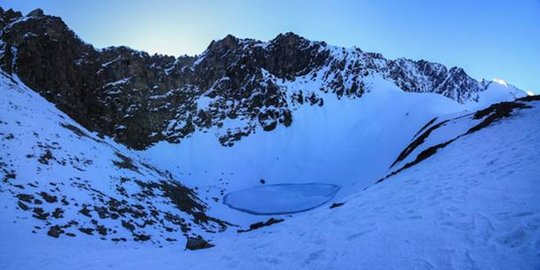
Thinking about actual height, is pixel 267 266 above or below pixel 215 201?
below

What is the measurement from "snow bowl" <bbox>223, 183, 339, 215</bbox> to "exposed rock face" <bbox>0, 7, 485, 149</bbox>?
2061cm

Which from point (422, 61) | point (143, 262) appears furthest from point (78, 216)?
point (422, 61)

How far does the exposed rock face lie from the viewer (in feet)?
199

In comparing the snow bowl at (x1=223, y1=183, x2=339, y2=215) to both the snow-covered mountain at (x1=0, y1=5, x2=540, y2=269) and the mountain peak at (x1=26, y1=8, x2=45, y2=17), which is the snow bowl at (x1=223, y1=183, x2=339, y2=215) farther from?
the mountain peak at (x1=26, y1=8, x2=45, y2=17)

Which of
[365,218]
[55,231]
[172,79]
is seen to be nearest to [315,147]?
[172,79]

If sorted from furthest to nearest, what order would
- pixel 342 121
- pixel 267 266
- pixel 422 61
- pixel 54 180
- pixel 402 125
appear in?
1. pixel 422 61
2. pixel 342 121
3. pixel 402 125
4. pixel 54 180
5. pixel 267 266

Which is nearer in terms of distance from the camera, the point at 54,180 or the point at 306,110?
the point at 54,180

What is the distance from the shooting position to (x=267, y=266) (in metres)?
9.42

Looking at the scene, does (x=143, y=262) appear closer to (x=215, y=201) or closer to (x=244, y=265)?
(x=244, y=265)

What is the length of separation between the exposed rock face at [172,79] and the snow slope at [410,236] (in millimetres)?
48560

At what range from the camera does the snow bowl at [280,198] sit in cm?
3959

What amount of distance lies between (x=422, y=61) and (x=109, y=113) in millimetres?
127640

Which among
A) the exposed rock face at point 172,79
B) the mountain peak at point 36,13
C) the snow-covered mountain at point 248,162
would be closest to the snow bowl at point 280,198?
the snow-covered mountain at point 248,162

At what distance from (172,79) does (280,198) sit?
45.8m
